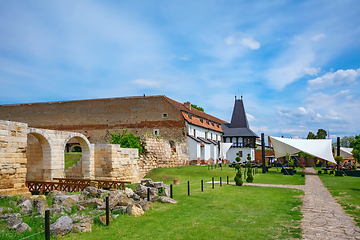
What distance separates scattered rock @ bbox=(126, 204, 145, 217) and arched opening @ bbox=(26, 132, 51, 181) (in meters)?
9.22

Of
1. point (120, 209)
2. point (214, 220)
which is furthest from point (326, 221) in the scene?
point (120, 209)

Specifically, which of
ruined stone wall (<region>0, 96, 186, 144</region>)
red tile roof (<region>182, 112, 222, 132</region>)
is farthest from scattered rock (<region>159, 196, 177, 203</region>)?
red tile roof (<region>182, 112, 222, 132</region>)

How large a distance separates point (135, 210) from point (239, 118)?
4900cm

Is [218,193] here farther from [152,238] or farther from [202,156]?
[202,156]

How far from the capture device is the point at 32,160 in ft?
57.8

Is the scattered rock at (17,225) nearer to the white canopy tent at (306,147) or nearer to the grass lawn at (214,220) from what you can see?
the grass lawn at (214,220)

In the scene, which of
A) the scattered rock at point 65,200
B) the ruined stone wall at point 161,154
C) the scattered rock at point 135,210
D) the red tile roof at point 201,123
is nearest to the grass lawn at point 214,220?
the scattered rock at point 135,210

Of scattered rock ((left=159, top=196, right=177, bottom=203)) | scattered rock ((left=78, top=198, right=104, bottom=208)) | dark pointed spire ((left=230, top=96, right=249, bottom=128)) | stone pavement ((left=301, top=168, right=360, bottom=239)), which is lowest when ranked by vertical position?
stone pavement ((left=301, top=168, right=360, bottom=239))

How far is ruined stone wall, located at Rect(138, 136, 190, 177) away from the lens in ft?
90.3

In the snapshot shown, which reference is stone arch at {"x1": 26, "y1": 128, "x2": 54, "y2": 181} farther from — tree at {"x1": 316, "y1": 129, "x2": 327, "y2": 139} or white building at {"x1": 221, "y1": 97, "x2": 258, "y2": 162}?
tree at {"x1": 316, "y1": 129, "x2": 327, "y2": 139}

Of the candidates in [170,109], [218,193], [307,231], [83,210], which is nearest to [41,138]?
[83,210]

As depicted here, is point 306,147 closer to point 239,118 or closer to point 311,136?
point 239,118

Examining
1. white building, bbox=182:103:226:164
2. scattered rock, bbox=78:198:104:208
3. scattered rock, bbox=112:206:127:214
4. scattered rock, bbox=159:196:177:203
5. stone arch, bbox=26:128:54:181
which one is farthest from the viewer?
white building, bbox=182:103:226:164

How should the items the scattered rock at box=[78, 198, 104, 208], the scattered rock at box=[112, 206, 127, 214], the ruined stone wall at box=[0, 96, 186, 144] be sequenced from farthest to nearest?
the ruined stone wall at box=[0, 96, 186, 144] → the scattered rock at box=[78, 198, 104, 208] → the scattered rock at box=[112, 206, 127, 214]
